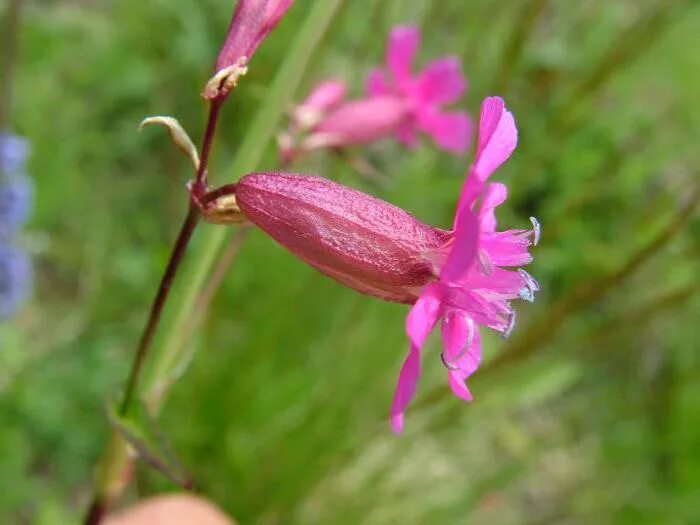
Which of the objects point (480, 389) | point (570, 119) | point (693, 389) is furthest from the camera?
point (693, 389)

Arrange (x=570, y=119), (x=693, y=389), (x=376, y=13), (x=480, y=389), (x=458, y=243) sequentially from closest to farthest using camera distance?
(x=458, y=243)
(x=376, y=13)
(x=480, y=389)
(x=570, y=119)
(x=693, y=389)

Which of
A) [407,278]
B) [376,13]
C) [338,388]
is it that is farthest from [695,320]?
[407,278]

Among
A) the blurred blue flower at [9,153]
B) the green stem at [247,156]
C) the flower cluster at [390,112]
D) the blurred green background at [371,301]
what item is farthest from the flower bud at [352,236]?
the blurred blue flower at [9,153]

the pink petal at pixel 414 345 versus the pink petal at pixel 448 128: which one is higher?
the pink petal at pixel 414 345

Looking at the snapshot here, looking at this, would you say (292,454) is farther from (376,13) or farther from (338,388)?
(376,13)

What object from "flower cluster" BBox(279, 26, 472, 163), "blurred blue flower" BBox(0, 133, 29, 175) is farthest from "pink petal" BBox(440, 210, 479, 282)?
"blurred blue flower" BBox(0, 133, 29, 175)

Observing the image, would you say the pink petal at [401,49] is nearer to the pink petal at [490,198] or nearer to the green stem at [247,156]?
the green stem at [247,156]

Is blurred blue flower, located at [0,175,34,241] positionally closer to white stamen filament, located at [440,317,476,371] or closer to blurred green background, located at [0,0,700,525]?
blurred green background, located at [0,0,700,525]
